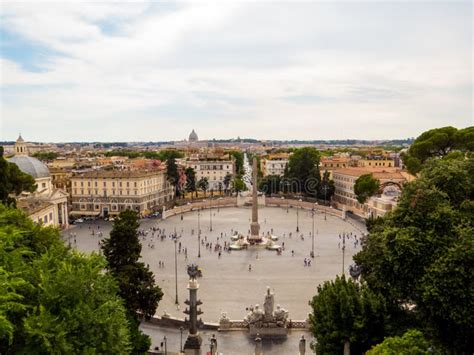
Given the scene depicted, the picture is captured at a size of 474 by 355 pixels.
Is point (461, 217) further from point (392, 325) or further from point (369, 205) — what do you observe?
point (369, 205)

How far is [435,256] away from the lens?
1602 centimetres

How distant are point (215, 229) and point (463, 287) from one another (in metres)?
42.5

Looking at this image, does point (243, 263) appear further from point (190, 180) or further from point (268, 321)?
point (190, 180)

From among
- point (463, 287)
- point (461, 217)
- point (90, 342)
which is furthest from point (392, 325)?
point (90, 342)

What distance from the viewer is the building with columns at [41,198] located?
149ft

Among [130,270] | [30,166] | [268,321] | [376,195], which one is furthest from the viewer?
[30,166]

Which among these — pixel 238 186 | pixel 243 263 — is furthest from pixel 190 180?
pixel 243 263

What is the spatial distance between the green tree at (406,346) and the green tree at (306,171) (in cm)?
6411

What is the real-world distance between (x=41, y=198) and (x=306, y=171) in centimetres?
4205

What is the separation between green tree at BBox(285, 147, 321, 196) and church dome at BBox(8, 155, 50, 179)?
38544 mm

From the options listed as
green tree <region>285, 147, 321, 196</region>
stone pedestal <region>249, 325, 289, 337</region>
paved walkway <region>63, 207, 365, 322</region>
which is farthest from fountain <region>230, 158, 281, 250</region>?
green tree <region>285, 147, 321, 196</region>

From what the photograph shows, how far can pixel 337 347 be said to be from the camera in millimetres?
17328

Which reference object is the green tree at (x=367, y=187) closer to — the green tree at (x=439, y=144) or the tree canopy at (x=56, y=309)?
the green tree at (x=439, y=144)

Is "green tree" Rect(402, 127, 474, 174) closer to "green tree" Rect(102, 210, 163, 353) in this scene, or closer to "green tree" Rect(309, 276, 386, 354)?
"green tree" Rect(309, 276, 386, 354)
